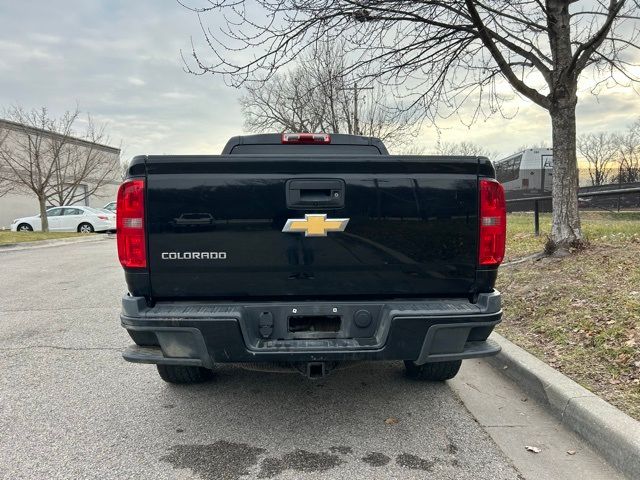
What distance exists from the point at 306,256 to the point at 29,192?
3569 centimetres

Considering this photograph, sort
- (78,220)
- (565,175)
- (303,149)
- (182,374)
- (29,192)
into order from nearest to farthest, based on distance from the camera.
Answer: (182,374) → (303,149) → (565,175) → (78,220) → (29,192)

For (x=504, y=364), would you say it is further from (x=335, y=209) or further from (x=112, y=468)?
(x=112, y=468)

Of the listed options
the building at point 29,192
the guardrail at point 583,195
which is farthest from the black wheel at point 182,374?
the building at point 29,192

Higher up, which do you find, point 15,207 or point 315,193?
point 15,207

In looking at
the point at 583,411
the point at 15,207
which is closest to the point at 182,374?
the point at 583,411

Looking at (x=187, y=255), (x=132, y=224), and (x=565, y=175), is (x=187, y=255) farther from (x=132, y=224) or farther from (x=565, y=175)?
(x=565, y=175)

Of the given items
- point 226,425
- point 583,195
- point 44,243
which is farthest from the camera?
point 44,243

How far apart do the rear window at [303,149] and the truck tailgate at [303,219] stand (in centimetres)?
137

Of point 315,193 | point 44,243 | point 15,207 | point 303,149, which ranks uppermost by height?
point 15,207

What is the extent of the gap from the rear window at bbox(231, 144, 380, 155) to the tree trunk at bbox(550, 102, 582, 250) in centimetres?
387

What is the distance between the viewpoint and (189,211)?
264 centimetres

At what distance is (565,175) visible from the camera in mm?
6867

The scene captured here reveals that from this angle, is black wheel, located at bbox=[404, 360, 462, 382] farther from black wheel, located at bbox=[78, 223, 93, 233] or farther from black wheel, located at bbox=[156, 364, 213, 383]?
black wheel, located at bbox=[78, 223, 93, 233]

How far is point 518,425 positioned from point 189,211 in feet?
8.45
